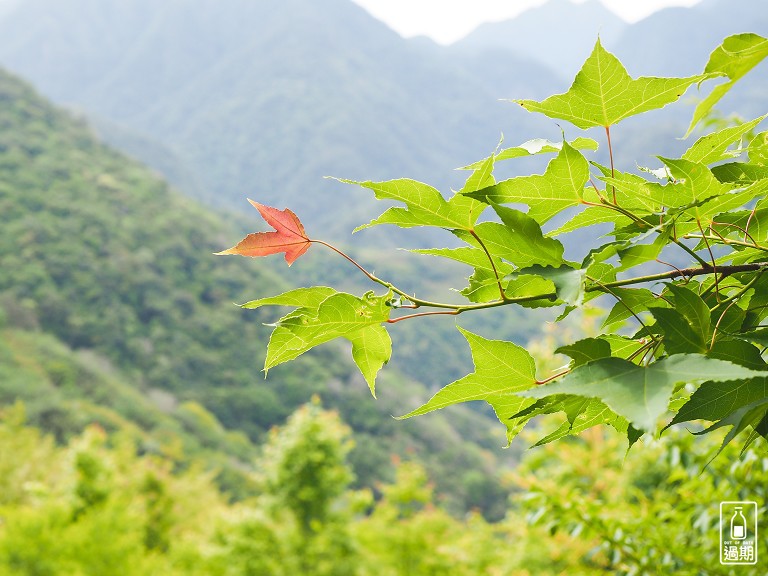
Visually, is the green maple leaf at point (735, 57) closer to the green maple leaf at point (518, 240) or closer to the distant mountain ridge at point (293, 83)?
the green maple leaf at point (518, 240)

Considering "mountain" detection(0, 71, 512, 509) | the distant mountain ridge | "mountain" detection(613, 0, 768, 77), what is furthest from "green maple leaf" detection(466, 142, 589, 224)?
"mountain" detection(613, 0, 768, 77)

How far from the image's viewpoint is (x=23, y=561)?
5.85 meters

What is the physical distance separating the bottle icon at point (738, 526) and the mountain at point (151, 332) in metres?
21.6

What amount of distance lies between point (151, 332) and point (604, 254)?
31.6 meters

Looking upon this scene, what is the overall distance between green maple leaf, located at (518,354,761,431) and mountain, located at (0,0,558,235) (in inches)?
2611

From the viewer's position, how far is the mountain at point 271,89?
77.1 metres

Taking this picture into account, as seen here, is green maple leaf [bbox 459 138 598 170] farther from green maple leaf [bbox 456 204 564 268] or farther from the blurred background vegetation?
the blurred background vegetation

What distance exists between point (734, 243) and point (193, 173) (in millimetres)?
77067

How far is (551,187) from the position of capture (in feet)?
1.79

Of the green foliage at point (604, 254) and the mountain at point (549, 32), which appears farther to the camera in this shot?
the mountain at point (549, 32)

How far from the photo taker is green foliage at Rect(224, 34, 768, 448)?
484 mm

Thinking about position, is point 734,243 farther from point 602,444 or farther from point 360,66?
point 360,66

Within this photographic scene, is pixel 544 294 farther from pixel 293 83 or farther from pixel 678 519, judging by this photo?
pixel 293 83

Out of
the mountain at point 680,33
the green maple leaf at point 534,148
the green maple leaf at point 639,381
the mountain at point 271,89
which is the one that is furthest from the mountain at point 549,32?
the green maple leaf at point 639,381
